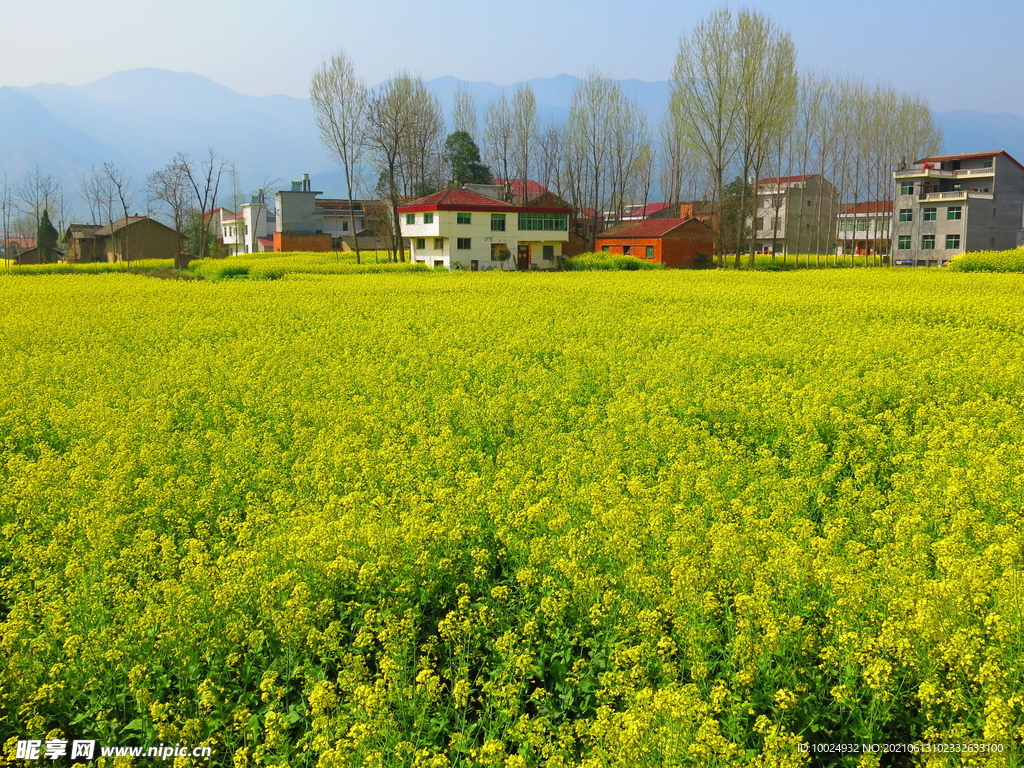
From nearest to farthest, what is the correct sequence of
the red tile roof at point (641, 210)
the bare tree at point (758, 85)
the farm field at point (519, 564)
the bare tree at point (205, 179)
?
the farm field at point (519, 564) < the bare tree at point (758, 85) < the bare tree at point (205, 179) < the red tile roof at point (641, 210)

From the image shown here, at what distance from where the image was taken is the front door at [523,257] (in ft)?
209

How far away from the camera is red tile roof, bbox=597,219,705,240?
64.1m

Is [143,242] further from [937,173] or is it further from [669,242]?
[937,173]

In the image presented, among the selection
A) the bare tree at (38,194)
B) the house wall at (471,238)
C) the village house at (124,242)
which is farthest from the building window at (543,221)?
the bare tree at (38,194)

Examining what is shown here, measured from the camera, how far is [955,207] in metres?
64.4

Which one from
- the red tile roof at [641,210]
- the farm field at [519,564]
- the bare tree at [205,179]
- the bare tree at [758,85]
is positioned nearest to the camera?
the farm field at [519,564]

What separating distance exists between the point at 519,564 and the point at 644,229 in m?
61.6

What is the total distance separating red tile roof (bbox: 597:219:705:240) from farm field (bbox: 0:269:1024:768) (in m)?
51.5

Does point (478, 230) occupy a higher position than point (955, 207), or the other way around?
point (955, 207)

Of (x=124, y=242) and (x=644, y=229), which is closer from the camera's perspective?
(x=644, y=229)

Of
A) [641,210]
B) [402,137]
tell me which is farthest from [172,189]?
[641,210]

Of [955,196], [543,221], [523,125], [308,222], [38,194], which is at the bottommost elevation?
[543,221]

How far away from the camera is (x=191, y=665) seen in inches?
208

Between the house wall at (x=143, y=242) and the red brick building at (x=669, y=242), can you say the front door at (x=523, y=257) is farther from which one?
the house wall at (x=143, y=242)
